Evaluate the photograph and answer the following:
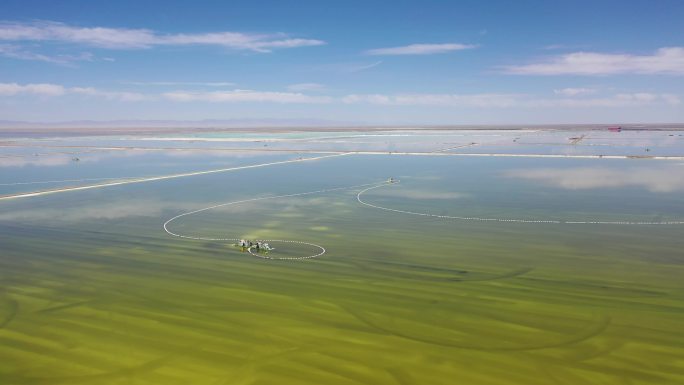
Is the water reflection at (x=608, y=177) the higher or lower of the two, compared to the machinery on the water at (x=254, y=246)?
higher

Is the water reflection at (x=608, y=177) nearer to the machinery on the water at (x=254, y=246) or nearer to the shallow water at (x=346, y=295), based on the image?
the shallow water at (x=346, y=295)

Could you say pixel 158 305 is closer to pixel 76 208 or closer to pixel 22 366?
pixel 22 366

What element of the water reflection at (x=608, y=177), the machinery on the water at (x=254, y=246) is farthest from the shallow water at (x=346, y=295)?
the water reflection at (x=608, y=177)

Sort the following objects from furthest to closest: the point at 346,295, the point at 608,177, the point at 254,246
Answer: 1. the point at 608,177
2. the point at 254,246
3. the point at 346,295

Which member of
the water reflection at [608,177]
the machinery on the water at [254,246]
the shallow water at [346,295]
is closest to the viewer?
the shallow water at [346,295]

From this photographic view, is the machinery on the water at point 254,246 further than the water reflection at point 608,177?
No

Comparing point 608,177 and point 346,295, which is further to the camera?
point 608,177

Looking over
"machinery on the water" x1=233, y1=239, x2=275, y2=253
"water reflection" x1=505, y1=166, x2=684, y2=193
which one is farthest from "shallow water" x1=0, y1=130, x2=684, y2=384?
"water reflection" x1=505, y1=166, x2=684, y2=193

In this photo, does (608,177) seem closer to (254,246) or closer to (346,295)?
(254,246)

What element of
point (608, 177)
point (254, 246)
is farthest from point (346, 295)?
point (608, 177)

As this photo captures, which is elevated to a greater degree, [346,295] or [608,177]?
[608,177]
